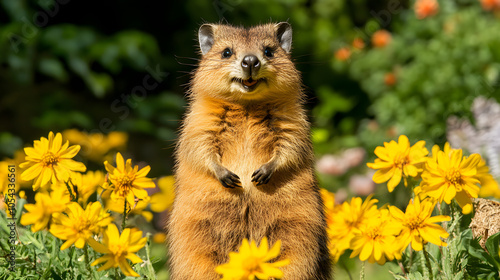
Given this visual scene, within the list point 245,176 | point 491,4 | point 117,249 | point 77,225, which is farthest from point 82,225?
point 491,4

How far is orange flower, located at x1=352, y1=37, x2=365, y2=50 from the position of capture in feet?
25.1

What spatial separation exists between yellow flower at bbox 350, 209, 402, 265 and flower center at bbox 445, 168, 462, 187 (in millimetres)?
302

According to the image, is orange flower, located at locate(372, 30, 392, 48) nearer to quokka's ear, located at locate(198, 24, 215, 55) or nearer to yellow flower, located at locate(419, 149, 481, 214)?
quokka's ear, located at locate(198, 24, 215, 55)

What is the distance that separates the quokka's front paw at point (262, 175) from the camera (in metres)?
2.87

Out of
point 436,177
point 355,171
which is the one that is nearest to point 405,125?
point 355,171

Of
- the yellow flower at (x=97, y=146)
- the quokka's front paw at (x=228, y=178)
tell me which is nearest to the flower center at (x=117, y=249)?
the quokka's front paw at (x=228, y=178)

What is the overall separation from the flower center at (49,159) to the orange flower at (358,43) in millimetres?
5481

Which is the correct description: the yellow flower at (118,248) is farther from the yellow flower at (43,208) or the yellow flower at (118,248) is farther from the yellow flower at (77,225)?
the yellow flower at (43,208)

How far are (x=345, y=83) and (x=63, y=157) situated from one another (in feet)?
19.7

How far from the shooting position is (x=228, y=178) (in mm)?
2900

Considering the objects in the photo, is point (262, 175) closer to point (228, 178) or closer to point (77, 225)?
point (228, 178)

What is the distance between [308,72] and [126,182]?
493 cm

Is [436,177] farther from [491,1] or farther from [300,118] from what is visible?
[491,1]

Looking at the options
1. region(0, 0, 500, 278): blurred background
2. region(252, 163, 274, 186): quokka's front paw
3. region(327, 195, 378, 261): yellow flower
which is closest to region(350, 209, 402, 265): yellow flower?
region(327, 195, 378, 261): yellow flower
